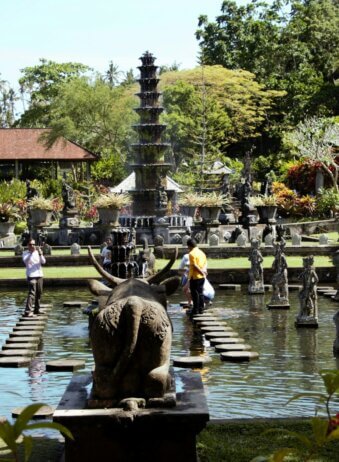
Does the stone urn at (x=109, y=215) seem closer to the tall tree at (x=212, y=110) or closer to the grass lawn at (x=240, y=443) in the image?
the tall tree at (x=212, y=110)

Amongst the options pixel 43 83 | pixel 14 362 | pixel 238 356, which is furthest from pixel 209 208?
pixel 43 83

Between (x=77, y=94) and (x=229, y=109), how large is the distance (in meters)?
10.5

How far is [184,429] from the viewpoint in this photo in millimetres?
7172

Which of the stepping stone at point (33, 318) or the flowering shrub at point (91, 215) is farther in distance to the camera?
the flowering shrub at point (91, 215)

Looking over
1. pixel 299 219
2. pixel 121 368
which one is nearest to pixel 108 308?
pixel 121 368

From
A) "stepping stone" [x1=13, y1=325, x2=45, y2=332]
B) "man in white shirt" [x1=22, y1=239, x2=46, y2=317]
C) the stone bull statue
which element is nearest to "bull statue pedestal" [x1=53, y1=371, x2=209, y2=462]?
the stone bull statue

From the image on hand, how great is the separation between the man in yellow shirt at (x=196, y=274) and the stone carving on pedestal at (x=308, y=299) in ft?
6.25

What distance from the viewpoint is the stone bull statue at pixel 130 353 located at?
741cm

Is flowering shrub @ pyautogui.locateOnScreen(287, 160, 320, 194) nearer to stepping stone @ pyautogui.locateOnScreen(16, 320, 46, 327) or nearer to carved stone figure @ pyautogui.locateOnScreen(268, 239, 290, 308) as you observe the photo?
carved stone figure @ pyautogui.locateOnScreen(268, 239, 290, 308)

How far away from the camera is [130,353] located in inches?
291

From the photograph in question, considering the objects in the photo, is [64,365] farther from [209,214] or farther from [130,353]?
[209,214]

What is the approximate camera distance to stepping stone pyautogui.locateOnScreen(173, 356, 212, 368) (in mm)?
13055

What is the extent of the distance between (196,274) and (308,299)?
2216 millimetres

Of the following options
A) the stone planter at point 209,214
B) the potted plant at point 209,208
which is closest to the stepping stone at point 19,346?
the potted plant at point 209,208
